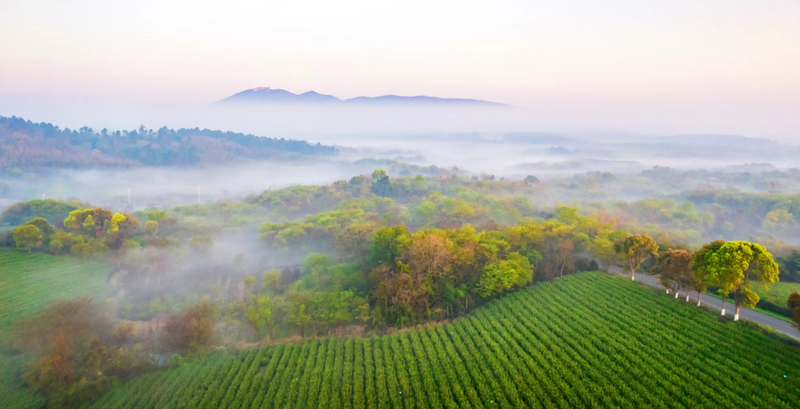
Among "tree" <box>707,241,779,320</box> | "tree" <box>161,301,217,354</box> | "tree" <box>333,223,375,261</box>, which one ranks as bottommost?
"tree" <box>161,301,217,354</box>

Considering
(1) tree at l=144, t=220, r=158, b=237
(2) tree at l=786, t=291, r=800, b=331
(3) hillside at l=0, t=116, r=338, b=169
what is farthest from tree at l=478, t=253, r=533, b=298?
(3) hillside at l=0, t=116, r=338, b=169

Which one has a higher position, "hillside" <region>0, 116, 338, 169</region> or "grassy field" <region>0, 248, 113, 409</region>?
"hillside" <region>0, 116, 338, 169</region>

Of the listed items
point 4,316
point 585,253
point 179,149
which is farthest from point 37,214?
point 179,149

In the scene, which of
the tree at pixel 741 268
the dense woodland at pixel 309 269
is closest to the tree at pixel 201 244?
the dense woodland at pixel 309 269

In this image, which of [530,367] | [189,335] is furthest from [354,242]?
[530,367]

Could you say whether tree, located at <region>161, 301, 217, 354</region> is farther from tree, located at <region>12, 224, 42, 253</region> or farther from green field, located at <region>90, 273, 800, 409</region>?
tree, located at <region>12, 224, 42, 253</region>

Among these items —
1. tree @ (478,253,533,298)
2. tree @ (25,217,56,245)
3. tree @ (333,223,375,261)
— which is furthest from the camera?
tree @ (333,223,375,261)
